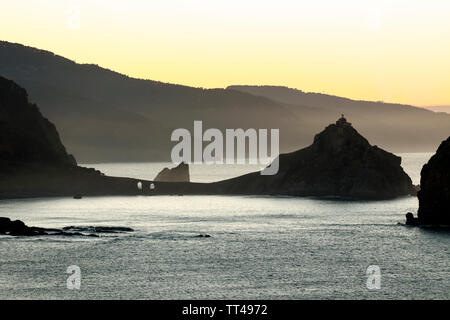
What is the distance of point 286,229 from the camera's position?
589ft

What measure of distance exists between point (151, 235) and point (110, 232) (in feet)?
23.4

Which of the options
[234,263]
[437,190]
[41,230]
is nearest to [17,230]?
[41,230]

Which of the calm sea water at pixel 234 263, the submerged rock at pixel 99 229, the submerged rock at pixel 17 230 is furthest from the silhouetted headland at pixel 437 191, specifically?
the submerged rock at pixel 17 230

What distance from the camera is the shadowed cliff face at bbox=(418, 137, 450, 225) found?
16450 centimetres

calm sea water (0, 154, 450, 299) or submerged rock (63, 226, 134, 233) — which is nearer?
calm sea water (0, 154, 450, 299)

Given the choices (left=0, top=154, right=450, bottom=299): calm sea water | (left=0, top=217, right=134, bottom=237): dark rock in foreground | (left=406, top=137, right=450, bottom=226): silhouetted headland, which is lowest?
(left=0, top=154, right=450, bottom=299): calm sea water

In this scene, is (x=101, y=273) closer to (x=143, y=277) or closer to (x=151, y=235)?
(x=143, y=277)

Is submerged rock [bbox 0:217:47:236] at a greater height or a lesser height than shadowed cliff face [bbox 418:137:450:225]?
lesser

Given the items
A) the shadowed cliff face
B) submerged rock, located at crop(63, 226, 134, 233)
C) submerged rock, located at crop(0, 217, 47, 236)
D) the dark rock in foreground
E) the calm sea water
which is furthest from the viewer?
submerged rock, located at crop(63, 226, 134, 233)

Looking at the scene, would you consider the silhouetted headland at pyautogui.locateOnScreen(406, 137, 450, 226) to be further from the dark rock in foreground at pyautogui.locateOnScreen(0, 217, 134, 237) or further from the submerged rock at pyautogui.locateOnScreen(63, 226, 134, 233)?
the dark rock in foreground at pyautogui.locateOnScreen(0, 217, 134, 237)

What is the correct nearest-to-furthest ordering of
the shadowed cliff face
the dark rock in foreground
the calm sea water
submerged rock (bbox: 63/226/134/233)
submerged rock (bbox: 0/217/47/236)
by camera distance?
1. the calm sea water
2. the dark rock in foreground
3. submerged rock (bbox: 0/217/47/236)
4. the shadowed cliff face
5. submerged rock (bbox: 63/226/134/233)

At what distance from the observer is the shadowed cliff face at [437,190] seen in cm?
16450

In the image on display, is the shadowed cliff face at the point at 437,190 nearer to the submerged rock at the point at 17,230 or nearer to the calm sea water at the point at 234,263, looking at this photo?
the calm sea water at the point at 234,263

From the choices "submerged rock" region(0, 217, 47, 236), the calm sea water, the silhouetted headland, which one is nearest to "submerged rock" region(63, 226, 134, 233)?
the calm sea water
